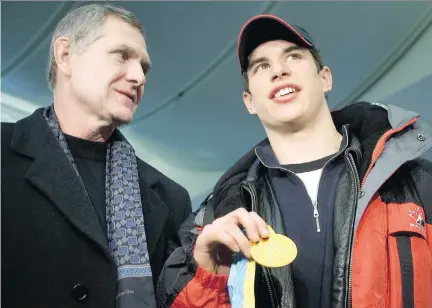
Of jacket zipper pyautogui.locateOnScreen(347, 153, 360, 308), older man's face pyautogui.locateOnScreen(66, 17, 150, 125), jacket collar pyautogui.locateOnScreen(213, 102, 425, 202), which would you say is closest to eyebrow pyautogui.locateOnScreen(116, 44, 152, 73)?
older man's face pyautogui.locateOnScreen(66, 17, 150, 125)

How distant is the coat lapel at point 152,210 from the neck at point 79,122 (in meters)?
0.19

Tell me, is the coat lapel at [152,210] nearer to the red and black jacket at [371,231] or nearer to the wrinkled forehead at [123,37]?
the red and black jacket at [371,231]

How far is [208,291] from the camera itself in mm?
1063

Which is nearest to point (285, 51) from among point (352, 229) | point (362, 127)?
point (362, 127)


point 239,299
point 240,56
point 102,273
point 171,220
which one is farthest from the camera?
point 171,220

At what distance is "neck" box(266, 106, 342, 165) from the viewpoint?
1257 mm

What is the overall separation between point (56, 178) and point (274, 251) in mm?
617

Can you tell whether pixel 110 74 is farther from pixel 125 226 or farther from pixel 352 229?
pixel 352 229

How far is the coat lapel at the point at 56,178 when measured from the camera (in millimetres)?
1227

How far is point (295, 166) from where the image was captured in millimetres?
1238

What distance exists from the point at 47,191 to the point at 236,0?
1.39 metres

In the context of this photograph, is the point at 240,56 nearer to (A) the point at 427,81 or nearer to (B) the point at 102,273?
(B) the point at 102,273

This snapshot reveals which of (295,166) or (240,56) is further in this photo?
(240,56)

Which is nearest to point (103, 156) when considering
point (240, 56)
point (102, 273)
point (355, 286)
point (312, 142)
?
point (102, 273)
